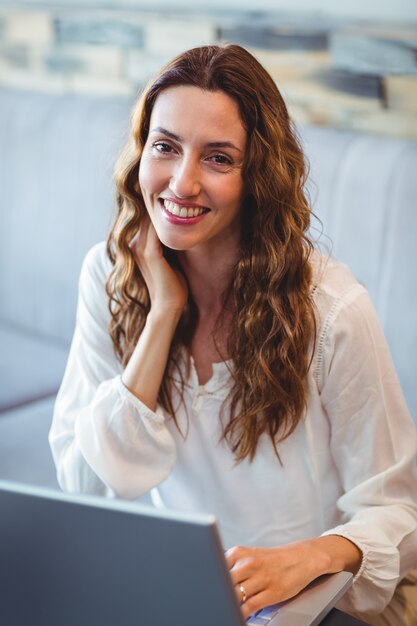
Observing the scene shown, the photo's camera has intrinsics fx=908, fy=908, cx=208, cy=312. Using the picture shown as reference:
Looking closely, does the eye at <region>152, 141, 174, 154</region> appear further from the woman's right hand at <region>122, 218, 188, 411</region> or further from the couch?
the couch

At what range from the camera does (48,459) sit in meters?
1.86

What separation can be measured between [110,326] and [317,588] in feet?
1.87

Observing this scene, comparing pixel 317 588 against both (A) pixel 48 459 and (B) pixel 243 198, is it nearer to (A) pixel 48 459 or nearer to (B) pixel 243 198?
(B) pixel 243 198

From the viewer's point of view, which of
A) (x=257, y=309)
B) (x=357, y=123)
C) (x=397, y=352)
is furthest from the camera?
(x=357, y=123)

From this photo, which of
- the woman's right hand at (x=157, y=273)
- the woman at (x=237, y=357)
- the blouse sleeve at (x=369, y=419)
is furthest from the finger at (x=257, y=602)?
the woman's right hand at (x=157, y=273)

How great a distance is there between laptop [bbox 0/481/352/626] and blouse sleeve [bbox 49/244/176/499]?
563 millimetres

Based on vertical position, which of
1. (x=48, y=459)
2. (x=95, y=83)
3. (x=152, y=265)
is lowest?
(x=48, y=459)

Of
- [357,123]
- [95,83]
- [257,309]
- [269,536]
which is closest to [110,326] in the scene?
[257,309]

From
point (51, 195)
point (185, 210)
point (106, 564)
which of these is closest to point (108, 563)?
point (106, 564)

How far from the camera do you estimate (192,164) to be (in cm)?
121

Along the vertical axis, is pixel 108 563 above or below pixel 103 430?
above

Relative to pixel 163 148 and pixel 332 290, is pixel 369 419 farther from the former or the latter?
pixel 163 148

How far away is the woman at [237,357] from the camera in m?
1.22

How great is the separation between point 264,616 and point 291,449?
384 mm
